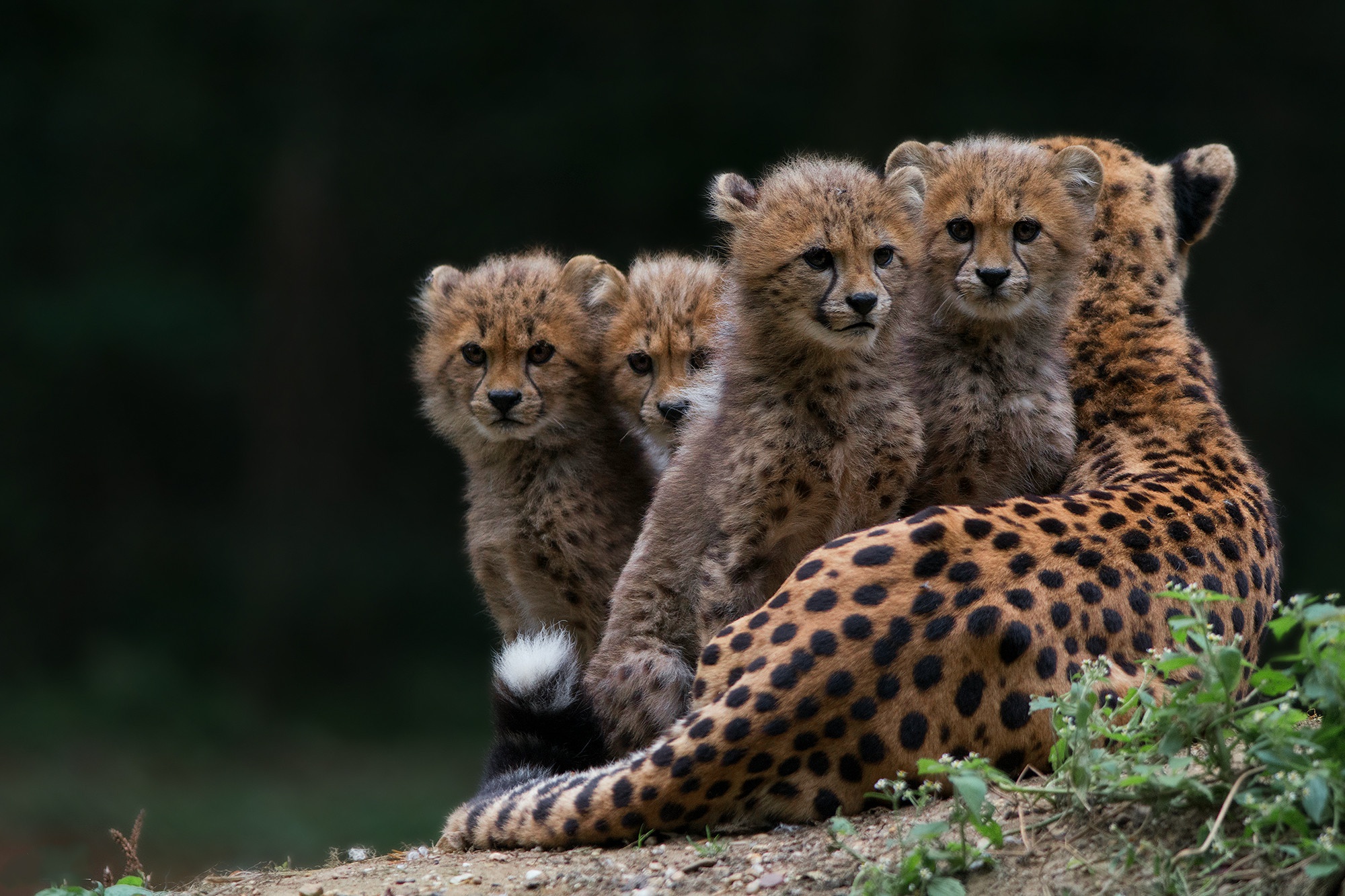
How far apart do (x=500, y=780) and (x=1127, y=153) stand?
2530 mm

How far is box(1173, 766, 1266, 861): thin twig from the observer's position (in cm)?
214

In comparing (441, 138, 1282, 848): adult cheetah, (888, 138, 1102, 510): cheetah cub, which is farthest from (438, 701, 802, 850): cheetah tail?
(888, 138, 1102, 510): cheetah cub

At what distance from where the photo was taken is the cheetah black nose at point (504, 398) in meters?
4.26

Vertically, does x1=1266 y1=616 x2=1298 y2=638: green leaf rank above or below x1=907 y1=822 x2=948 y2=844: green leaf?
above

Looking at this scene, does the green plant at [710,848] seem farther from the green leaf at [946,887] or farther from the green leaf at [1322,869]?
the green leaf at [1322,869]

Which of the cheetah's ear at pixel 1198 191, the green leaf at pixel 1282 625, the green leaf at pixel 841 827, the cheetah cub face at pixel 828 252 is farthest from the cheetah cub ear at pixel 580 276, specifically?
the green leaf at pixel 1282 625

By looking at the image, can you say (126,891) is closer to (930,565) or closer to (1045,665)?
(930,565)

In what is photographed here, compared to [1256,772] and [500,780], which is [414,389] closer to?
[500,780]

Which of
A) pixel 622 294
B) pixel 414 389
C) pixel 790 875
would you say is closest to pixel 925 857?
pixel 790 875

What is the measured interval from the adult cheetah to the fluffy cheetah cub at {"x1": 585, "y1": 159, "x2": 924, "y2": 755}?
18.4 inches

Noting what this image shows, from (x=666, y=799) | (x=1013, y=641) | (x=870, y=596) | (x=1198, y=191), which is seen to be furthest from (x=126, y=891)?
(x=1198, y=191)

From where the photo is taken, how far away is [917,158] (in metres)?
3.79

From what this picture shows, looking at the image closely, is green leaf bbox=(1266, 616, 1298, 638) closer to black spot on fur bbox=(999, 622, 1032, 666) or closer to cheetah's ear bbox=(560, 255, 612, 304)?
black spot on fur bbox=(999, 622, 1032, 666)

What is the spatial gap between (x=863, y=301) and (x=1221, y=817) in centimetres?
157
